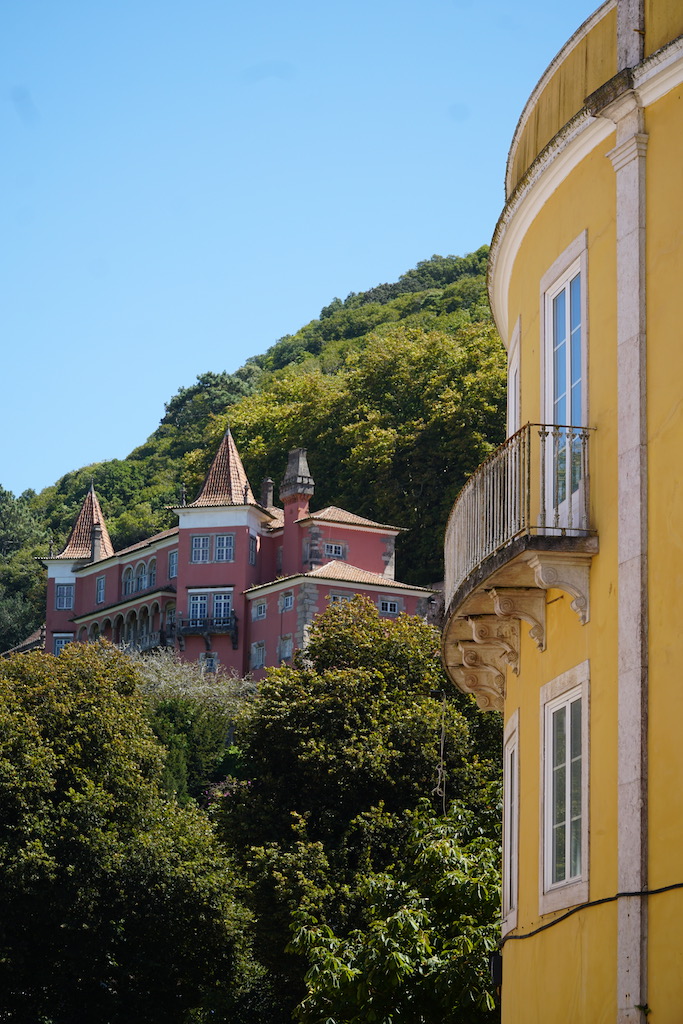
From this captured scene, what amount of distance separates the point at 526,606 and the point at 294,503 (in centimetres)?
6998

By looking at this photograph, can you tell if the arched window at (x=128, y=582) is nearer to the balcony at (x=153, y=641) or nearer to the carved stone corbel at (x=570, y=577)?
the balcony at (x=153, y=641)

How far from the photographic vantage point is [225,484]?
8556 cm

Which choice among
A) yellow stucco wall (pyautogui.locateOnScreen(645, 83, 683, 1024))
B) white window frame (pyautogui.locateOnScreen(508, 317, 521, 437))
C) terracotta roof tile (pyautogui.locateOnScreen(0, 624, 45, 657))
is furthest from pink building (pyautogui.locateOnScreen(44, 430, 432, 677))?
yellow stucco wall (pyautogui.locateOnScreen(645, 83, 683, 1024))

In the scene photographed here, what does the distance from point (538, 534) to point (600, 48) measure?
378 centimetres

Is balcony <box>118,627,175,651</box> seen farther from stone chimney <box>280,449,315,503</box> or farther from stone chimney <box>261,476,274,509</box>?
stone chimney <box>261,476,274,509</box>

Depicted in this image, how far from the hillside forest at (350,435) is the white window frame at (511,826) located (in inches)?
2636

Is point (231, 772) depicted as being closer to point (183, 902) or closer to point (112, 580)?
point (183, 902)

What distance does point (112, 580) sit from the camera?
92375 millimetres

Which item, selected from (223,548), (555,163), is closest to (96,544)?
(223,548)

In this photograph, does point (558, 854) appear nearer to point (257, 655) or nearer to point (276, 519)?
point (257, 655)

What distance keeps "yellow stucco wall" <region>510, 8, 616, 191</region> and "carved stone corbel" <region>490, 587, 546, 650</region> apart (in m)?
3.64

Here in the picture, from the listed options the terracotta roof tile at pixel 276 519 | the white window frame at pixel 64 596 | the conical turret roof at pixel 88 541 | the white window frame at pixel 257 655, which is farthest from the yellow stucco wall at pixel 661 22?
the conical turret roof at pixel 88 541

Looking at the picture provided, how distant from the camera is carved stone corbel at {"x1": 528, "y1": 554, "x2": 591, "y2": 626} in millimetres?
11547

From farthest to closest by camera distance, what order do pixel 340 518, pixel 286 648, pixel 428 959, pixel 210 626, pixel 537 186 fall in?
pixel 210 626, pixel 340 518, pixel 286 648, pixel 428 959, pixel 537 186
